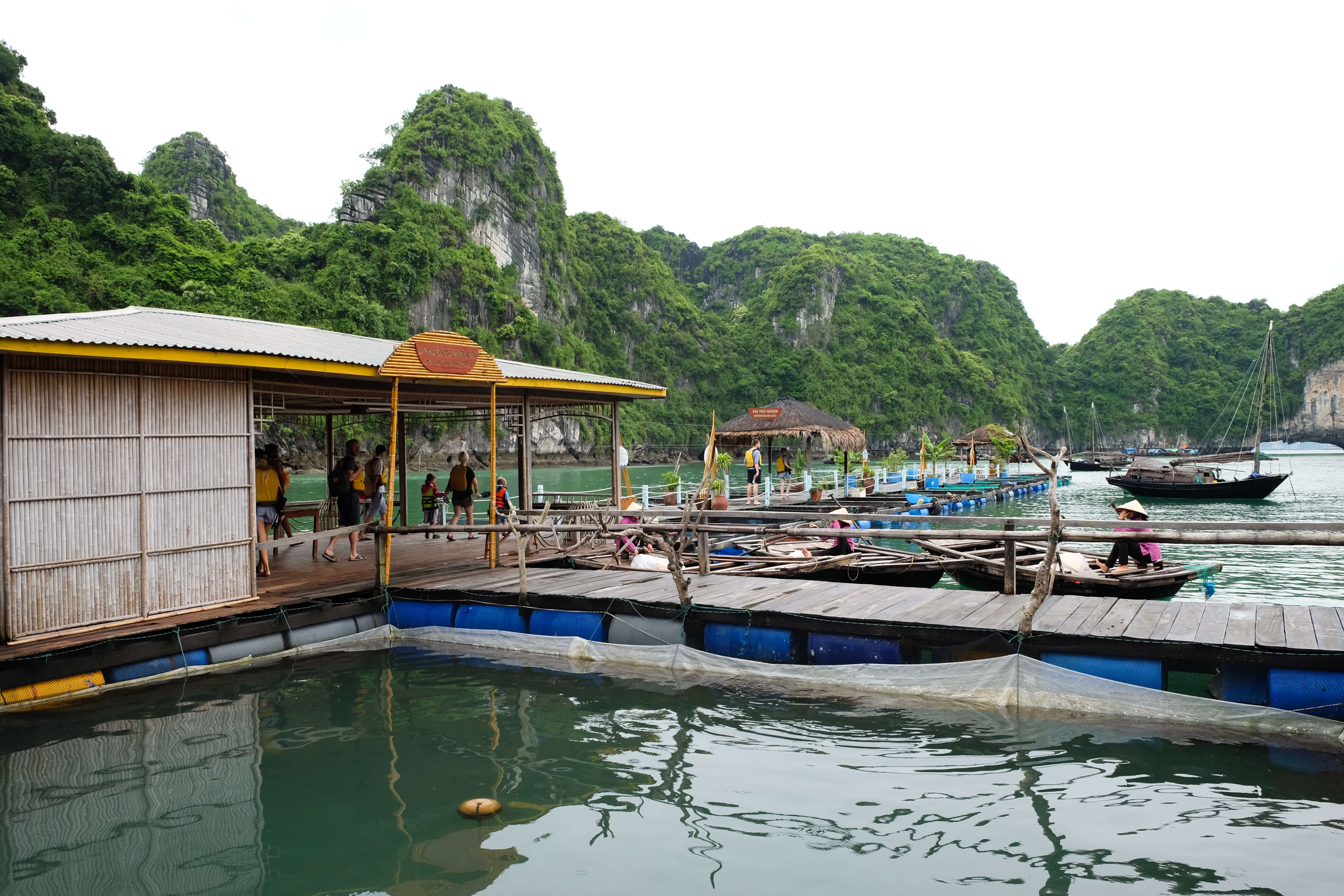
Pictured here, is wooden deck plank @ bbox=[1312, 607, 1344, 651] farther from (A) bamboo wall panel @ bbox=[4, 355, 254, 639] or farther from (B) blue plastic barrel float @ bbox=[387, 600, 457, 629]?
(A) bamboo wall panel @ bbox=[4, 355, 254, 639]

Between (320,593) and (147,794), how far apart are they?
11.2 feet

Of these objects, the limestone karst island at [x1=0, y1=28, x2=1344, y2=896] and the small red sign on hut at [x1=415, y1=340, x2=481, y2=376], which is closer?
the limestone karst island at [x1=0, y1=28, x2=1344, y2=896]

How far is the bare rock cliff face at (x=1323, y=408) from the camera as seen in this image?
86250mm

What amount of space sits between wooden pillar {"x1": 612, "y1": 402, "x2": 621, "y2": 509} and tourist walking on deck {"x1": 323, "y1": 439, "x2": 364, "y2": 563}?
11.6ft

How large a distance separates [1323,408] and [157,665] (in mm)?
111529

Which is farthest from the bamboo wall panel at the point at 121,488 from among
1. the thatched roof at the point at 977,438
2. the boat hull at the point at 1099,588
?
the thatched roof at the point at 977,438

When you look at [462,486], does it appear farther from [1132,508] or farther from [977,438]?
[977,438]

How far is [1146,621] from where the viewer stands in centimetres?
636

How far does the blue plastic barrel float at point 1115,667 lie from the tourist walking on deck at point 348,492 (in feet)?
26.3

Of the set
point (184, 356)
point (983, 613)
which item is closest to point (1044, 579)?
point (983, 613)

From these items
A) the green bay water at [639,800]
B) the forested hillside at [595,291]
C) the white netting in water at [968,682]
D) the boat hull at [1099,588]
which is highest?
the forested hillside at [595,291]

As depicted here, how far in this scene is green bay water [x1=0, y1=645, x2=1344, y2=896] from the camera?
392cm

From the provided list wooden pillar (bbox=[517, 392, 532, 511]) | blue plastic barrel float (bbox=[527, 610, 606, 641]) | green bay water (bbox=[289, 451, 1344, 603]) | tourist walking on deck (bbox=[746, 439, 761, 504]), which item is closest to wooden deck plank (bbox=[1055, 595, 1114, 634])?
green bay water (bbox=[289, 451, 1344, 603])

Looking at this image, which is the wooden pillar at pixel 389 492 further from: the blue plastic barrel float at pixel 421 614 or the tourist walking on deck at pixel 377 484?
the tourist walking on deck at pixel 377 484
